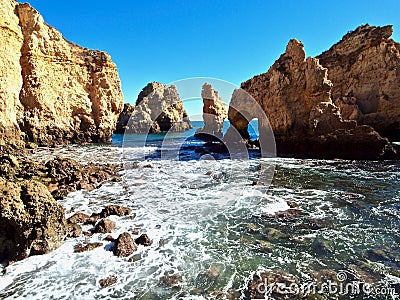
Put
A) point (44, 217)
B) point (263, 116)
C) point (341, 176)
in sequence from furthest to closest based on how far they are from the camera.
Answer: point (263, 116) < point (341, 176) < point (44, 217)

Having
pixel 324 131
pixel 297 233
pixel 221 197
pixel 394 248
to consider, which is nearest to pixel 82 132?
pixel 221 197

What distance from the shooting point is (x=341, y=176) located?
1313 centimetres

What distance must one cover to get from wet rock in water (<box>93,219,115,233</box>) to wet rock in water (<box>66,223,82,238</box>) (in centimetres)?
43

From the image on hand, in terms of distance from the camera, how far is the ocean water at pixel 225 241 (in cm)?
475

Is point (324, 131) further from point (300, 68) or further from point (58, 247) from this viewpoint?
point (58, 247)

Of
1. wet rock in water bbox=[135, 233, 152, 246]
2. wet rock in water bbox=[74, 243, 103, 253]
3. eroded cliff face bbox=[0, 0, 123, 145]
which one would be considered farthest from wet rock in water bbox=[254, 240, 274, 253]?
eroded cliff face bbox=[0, 0, 123, 145]

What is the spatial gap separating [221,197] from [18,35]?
25.2 m

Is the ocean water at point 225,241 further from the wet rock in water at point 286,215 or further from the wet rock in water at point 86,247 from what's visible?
the wet rock in water at point 86,247

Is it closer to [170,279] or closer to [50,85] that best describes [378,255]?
[170,279]

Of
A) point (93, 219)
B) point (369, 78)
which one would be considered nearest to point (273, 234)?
point (93, 219)

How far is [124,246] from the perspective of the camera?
5.96 metres

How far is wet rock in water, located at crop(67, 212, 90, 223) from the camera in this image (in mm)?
7330

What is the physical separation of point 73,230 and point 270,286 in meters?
5.48

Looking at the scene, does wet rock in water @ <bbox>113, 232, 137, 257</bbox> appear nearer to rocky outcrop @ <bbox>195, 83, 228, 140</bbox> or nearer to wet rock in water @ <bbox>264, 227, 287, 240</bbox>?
wet rock in water @ <bbox>264, 227, 287, 240</bbox>
